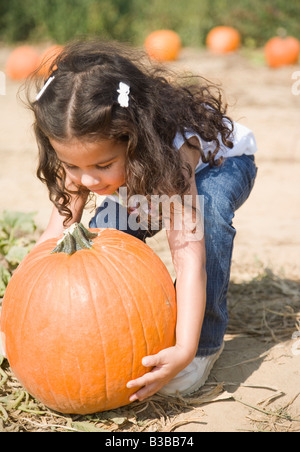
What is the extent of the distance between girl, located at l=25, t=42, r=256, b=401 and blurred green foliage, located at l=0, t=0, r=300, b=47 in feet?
24.4

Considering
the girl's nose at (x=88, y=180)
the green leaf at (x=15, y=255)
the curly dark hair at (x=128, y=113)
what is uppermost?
the curly dark hair at (x=128, y=113)

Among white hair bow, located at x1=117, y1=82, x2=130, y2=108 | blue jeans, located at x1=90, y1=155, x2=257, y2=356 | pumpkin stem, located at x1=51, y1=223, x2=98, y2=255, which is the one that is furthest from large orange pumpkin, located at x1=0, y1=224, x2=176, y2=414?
white hair bow, located at x1=117, y1=82, x2=130, y2=108

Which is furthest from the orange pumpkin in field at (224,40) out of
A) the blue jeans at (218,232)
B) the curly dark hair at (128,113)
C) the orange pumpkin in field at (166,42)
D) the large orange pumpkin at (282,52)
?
the curly dark hair at (128,113)

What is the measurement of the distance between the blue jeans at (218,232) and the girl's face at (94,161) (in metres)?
0.40

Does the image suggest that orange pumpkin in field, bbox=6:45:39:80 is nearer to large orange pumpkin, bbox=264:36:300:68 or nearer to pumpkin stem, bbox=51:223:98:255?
large orange pumpkin, bbox=264:36:300:68

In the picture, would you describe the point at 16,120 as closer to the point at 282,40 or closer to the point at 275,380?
the point at 282,40

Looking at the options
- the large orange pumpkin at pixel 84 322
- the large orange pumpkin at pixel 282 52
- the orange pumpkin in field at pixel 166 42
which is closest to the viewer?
the large orange pumpkin at pixel 84 322

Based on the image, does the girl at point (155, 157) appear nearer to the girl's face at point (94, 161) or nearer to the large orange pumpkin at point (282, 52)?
the girl's face at point (94, 161)

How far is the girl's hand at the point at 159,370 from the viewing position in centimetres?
205

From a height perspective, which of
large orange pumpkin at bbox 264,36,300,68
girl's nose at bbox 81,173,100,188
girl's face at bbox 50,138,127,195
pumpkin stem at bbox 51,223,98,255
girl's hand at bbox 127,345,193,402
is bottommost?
girl's hand at bbox 127,345,193,402

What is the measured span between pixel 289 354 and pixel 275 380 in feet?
0.70

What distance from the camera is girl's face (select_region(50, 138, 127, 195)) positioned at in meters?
2.05

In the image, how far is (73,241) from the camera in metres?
2.10

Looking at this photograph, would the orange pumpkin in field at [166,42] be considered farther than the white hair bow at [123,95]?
Yes
